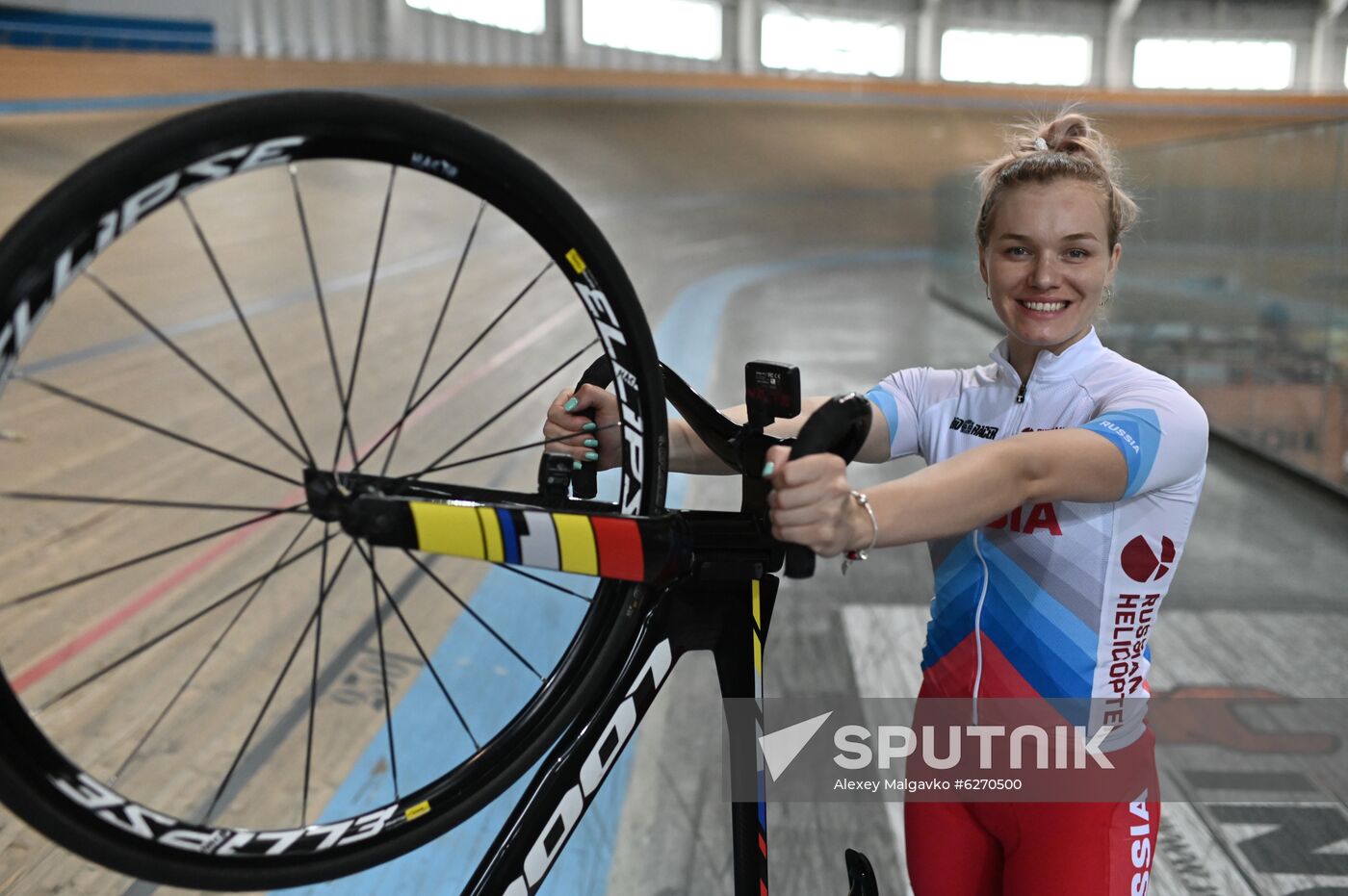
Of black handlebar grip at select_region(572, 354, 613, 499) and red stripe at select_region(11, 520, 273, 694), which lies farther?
red stripe at select_region(11, 520, 273, 694)

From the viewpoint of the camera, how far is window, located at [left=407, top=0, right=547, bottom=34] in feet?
61.9

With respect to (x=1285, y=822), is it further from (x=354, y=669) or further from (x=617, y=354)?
(x=354, y=669)

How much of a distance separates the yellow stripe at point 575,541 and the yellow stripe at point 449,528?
77mm

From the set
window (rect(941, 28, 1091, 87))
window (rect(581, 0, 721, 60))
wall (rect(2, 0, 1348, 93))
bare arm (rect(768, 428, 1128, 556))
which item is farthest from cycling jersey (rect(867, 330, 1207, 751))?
window (rect(941, 28, 1091, 87))

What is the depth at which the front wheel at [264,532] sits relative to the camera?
3.01ft

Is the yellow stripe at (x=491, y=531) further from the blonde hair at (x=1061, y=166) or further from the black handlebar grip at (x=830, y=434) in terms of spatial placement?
the blonde hair at (x=1061, y=166)

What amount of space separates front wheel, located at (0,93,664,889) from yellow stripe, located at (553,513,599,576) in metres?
0.02

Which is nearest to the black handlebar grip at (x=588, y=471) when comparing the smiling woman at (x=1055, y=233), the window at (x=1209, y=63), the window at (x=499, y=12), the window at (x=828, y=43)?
the smiling woman at (x=1055, y=233)

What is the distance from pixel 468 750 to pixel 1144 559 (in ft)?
4.84

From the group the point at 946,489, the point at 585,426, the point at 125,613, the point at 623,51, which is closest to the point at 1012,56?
the point at 623,51

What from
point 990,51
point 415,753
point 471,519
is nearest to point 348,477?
point 471,519

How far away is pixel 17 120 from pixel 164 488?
7.43m

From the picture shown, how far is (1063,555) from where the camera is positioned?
1315 mm

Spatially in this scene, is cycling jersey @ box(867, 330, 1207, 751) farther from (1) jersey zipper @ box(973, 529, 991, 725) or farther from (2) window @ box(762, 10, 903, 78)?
(2) window @ box(762, 10, 903, 78)
